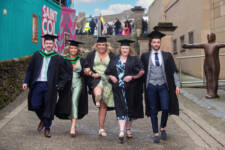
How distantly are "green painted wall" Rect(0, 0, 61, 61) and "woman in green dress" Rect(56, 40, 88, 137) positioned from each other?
4577 mm

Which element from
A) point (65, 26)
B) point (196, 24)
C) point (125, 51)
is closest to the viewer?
point (125, 51)

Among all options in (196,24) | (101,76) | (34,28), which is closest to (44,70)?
(101,76)

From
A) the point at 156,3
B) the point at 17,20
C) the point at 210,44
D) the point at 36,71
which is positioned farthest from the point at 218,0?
the point at 156,3

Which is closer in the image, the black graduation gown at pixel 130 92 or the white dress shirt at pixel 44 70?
the black graduation gown at pixel 130 92

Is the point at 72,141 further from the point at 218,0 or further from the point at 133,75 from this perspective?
the point at 218,0

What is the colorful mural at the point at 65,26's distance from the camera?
54.2 ft

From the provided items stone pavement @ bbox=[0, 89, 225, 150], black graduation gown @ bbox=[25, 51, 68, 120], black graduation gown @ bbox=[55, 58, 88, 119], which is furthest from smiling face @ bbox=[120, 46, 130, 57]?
stone pavement @ bbox=[0, 89, 225, 150]

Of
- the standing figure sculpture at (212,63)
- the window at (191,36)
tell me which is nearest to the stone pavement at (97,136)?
the standing figure sculpture at (212,63)

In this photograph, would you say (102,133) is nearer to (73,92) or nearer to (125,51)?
(73,92)

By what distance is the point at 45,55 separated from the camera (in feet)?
21.6

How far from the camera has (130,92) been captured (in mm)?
6148

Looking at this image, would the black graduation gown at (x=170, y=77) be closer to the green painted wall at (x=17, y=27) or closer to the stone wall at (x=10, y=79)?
the stone wall at (x=10, y=79)

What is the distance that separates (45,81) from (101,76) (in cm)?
107

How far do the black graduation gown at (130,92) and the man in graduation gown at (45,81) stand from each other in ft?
3.34
